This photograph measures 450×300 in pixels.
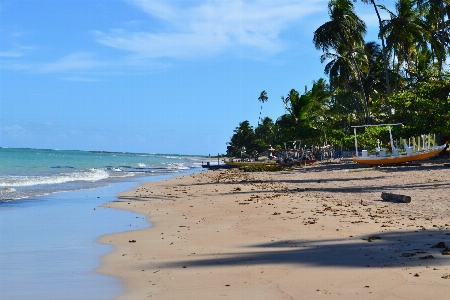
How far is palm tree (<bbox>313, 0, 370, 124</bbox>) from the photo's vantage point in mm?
47406

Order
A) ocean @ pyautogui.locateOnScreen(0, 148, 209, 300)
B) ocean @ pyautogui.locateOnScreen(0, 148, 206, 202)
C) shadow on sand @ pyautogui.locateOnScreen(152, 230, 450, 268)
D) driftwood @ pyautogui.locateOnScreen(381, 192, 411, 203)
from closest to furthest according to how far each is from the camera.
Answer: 1. ocean @ pyautogui.locateOnScreen(0, 148, 209, 300)
2. shadow on sand @ pyautogui.locateOnScreen(152, 230, 450, 268)
3. driftwood @ pyautogui.locateOnScreen(381, 192, 411, 203)
4. ocean @ pyautogui.locateOnScreen(0, 148, 206, 202)

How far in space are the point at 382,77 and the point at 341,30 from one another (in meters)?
11.7

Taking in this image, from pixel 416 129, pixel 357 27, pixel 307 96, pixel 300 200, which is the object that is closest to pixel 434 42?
pixel 357 27

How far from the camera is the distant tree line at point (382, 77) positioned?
34094 millimetres

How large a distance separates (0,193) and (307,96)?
3779 centimetres

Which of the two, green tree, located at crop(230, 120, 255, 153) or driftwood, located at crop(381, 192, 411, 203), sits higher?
green tree, located at crop(230, 120, 255, 153)

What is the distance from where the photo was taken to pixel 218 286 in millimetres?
6566

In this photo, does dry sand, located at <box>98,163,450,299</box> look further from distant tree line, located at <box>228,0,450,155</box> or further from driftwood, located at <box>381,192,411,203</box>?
distant tree line, located at <box>228,0,450,155</box>

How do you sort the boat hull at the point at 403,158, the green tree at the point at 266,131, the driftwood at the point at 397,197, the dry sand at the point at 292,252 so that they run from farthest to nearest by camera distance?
the green tree at the point at 266,131 < the boat hull at the point at 403,158 < the driftwood at the point at 397,197 < the dry sand at the point at 292,252

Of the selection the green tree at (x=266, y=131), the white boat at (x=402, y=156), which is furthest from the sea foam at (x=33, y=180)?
the green tree at (x=266, y=131)

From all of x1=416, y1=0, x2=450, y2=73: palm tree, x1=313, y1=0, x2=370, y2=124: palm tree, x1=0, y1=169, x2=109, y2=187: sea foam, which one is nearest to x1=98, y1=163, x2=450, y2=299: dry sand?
x1=0, y1=169, x2=109, y2=187: sea foam

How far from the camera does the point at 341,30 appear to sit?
47531 mm

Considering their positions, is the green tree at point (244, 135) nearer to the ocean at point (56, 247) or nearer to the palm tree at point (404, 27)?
the palm tree at point (404, 27)

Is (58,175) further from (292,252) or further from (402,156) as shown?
(292,252)
